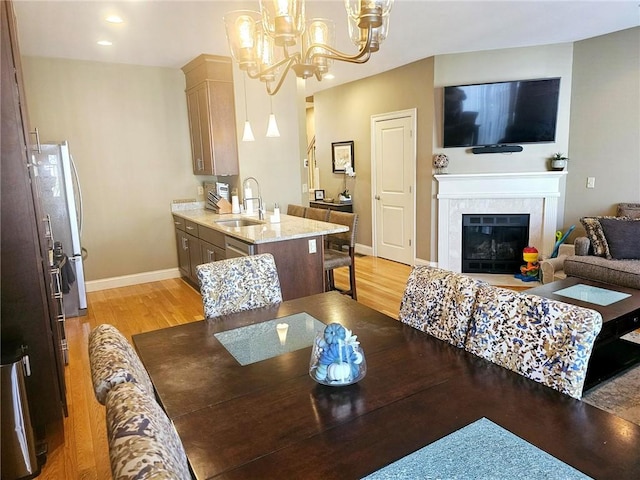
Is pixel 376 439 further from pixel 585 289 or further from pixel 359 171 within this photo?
pixel 359 171

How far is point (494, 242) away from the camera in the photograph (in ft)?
17.5

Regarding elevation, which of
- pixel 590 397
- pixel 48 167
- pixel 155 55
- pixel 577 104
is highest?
pixel 155 55

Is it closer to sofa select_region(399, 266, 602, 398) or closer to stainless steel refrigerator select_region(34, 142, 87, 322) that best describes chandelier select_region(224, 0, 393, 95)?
sofa select_region(399, 266, 602, 398)

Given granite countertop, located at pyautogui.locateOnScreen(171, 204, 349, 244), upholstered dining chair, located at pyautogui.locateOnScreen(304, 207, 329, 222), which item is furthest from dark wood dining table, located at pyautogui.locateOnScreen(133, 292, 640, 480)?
upholstered dining chair, located at pyautogui.locateOnScreen(304, 207, 329, 222)

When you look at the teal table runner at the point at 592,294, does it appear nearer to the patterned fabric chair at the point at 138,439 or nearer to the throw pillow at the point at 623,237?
the throw pillow at the point at 623,237

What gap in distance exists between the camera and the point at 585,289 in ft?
10.6

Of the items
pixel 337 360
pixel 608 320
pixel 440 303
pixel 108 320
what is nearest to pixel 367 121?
pixel 108 320

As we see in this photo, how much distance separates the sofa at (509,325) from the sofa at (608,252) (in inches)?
110

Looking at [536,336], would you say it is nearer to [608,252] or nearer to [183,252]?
[608,252]

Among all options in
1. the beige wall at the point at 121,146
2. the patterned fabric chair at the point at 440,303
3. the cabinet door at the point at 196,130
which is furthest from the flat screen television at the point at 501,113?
the patterned fabric chair at the point at 440,303

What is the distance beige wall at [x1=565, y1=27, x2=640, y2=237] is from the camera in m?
4.40

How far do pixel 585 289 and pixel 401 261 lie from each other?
9.72 ft

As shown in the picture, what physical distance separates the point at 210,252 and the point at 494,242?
3.51 meters

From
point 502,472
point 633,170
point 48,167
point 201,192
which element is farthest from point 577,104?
point 48,167
